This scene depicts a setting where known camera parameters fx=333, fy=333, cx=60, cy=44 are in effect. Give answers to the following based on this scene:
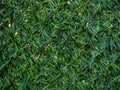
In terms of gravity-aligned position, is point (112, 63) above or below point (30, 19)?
below

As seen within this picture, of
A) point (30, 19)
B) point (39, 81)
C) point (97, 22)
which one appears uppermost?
point (30, 19)

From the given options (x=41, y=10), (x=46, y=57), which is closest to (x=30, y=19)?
(x=41, y=10)

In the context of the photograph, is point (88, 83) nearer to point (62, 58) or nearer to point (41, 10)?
point (62, 58)

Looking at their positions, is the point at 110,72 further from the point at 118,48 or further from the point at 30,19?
the point at 30,19

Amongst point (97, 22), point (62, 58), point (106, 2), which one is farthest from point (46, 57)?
point (106, 2)

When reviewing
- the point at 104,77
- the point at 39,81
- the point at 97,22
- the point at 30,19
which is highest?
the point at 30,19

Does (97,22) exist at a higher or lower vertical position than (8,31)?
lower
